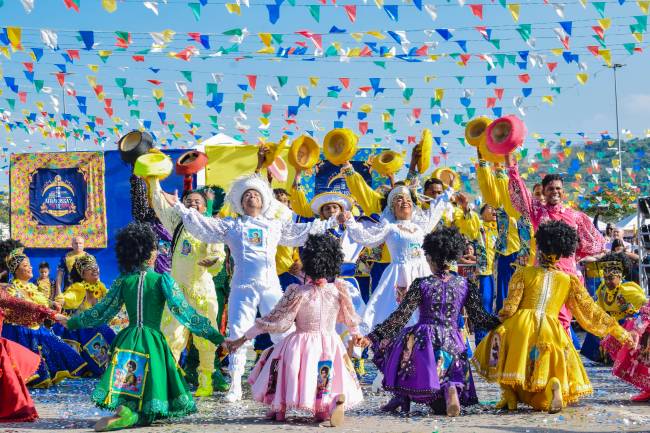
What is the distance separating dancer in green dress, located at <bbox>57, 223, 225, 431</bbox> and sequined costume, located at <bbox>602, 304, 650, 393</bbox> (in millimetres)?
3347

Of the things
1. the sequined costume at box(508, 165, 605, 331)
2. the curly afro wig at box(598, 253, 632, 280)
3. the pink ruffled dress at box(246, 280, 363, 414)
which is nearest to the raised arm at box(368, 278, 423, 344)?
the pink ruffled dress at box(246, 280, 363, 414)

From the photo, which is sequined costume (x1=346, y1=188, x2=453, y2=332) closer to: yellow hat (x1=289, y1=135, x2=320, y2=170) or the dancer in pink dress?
yellow hat (x1=289, y1=135, x2=320, y2=170)

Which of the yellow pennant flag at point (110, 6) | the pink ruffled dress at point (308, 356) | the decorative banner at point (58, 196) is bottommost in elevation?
the pink ruffled dress at point (308, 356)

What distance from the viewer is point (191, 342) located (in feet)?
28.3

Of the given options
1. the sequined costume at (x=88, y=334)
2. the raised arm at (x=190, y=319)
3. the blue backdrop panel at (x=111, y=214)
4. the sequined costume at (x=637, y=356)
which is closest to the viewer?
the raised arm at (x=190, y=319)

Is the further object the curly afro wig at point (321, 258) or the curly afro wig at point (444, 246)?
the curly afro wig at point (444, 246)

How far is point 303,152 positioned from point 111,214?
5.94m

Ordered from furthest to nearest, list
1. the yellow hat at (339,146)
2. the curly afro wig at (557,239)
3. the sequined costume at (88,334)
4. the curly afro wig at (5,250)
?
1. the yellow hat at (339,146)
2. the sequined costume at (88,334)
3. the curly afro wig at (5,250)
4. the curly afro wig at (557,239)

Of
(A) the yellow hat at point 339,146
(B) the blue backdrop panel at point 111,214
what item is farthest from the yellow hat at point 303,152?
(B) the blue backdrop panel at point 111,214

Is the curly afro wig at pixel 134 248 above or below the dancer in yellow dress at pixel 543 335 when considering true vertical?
above

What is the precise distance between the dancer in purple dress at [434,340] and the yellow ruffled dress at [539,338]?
0.17 m

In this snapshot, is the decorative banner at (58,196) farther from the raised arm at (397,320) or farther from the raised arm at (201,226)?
the raised arm at (397,320)

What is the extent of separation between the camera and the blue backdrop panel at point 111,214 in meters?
14.5

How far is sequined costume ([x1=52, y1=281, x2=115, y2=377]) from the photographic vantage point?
9.25 meters
